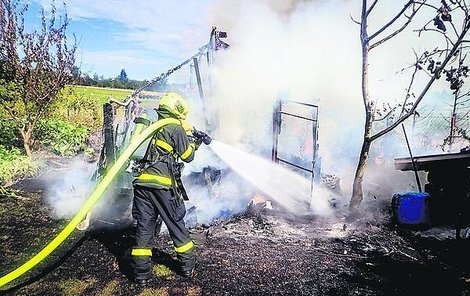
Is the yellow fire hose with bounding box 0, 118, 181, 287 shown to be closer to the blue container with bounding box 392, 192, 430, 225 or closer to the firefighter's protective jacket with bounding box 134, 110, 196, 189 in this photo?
the firefighter's protective jacket with bounding box 134, 110, 196, 189

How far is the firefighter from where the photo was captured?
4.21 meters

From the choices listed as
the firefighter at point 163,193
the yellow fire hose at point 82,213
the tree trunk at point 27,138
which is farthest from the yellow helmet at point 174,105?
the tree trunk at point 27,138

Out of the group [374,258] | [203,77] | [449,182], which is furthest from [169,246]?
[449,182]

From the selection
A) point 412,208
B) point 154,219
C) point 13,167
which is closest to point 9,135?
point 13,167

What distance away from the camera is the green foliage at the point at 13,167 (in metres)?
8.10

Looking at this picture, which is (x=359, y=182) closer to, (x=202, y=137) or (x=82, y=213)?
(x=202, y=137)

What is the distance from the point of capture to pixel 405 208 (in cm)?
619

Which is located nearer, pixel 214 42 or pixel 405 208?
pixel 405 208

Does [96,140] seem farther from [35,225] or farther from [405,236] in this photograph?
[405,236]

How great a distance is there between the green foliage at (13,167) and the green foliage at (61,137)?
1849 millimetres

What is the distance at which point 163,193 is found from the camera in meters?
4.24

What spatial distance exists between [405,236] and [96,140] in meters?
11.3

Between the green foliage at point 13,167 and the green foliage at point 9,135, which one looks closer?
the green foliage at point 13,167

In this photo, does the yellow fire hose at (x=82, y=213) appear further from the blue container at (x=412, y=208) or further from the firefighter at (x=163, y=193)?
the blue container at (x=412, y=208)
